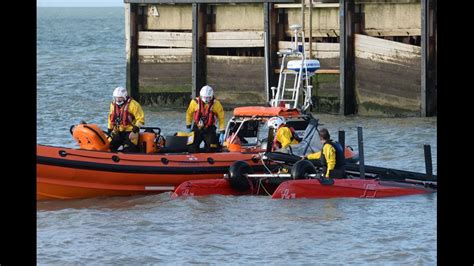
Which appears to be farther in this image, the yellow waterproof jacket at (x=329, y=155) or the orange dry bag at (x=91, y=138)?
the orange dry bag at (x=91, y=138)

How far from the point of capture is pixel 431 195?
525 inches

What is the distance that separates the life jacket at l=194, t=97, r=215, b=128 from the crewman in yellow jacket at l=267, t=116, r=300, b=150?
2.25ft

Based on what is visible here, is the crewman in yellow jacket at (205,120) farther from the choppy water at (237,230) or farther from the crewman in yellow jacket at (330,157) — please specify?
the crewman in yellow jacket at (330,157)

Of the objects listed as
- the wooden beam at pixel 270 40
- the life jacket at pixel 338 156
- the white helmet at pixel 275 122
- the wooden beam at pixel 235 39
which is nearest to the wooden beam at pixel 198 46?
the wooden beam at pixel 235 39

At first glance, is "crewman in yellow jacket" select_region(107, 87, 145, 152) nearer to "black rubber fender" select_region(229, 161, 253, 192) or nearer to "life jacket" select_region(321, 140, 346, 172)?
"black rubber fender" select_region(229, 161, 253, 192)

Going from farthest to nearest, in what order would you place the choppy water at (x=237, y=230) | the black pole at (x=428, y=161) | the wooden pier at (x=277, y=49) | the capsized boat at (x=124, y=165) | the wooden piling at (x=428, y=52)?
the wooden pier at (x=277, y=49) → the wooden piling at (x=428, y=52) → the black pole at (x=428, y=161) → the capsized boat at (x=124, y=165) → the choppy water at (x=237, y=230)

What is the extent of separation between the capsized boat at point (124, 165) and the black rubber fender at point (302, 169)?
0.58m

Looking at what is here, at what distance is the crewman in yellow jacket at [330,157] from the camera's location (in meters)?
13.0

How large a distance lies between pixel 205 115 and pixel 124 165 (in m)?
1.38

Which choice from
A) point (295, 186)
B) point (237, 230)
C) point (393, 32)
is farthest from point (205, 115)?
point (393, 32)

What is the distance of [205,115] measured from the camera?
1379 cm

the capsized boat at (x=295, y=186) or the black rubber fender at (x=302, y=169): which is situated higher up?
the black rubber fender at (x=302, y=169)

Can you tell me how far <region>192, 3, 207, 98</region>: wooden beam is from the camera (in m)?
22.0
